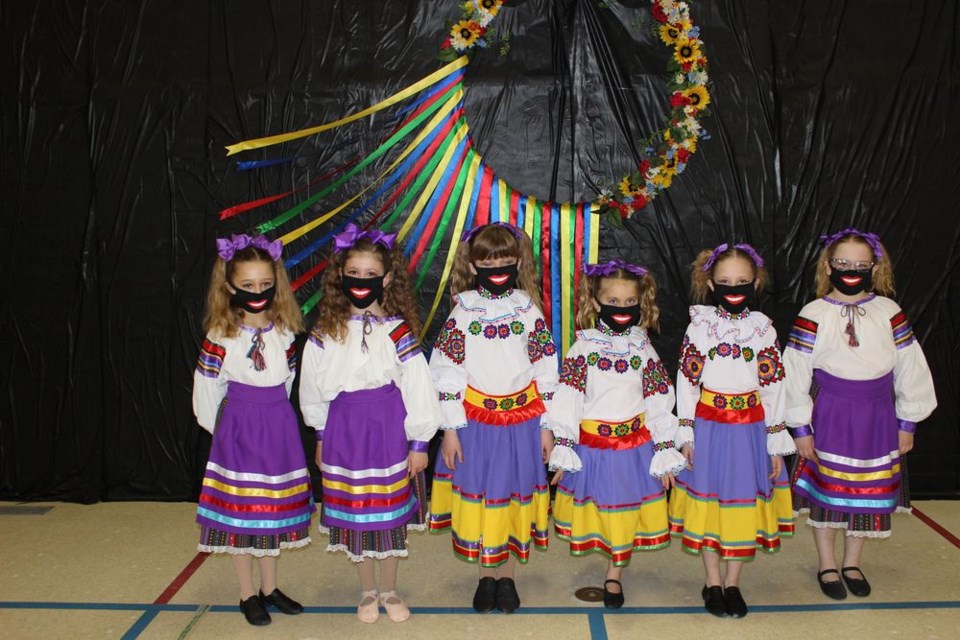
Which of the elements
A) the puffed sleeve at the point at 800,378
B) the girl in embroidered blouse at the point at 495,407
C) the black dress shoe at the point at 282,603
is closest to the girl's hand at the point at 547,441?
the girl in embroidered blouse at the point at 495,407

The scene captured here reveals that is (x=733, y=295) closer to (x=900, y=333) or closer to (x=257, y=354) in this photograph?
(x=900, y=333)

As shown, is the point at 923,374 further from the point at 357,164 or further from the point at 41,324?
the point at 41,324

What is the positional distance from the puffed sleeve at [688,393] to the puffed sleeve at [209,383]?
1696mm

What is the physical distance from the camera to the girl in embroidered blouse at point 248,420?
3094mm

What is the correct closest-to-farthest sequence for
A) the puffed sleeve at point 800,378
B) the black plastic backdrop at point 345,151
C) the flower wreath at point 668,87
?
1. the puffed sleeve at point 800,378
2. the flower wreath at point 668,87
3. the black plastic backdrop at point 345,151

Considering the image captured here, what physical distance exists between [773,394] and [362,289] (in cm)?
157

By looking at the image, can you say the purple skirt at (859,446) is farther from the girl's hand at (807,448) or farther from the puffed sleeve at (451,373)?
the puffed sleeve at (451,373)

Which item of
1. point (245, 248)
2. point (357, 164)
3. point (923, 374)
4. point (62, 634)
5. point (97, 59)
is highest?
point (97, 59)

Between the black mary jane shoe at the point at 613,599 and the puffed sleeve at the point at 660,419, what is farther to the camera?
the black mary jane shoe at the point at 613,599

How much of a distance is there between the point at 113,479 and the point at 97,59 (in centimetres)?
220

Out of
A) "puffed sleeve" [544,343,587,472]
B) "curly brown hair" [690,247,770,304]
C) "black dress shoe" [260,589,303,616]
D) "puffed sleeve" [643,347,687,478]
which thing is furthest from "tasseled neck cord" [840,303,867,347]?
"black dress shoe" [260,589,303,616]

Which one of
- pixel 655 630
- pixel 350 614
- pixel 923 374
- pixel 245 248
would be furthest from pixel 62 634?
pixel 923 374

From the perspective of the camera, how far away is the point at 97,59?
436 centimetres

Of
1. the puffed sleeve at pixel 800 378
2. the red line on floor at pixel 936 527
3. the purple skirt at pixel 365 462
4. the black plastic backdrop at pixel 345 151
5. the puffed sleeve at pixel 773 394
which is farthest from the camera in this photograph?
the black plastic backdrop at pixel 345 151
